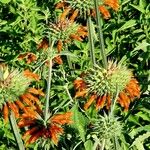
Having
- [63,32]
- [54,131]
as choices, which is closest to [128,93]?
[54,131]

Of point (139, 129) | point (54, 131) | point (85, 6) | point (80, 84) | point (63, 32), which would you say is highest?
point (85, 6)

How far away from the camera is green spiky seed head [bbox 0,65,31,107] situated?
85.4 inches

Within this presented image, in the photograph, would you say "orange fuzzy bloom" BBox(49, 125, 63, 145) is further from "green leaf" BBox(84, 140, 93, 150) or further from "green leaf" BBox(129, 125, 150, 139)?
"green leaf" BBox(129, 125, 150, 139)

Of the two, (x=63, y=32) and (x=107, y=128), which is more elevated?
(x=63, y=32)

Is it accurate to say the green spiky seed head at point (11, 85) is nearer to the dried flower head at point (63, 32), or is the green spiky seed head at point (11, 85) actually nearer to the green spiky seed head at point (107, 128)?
the green spiky seed head at point (107, 128)

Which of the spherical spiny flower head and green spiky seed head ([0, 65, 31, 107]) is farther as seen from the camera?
green spiky seed head ([0, 65, 31, 107])

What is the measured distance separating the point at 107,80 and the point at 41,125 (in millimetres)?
376

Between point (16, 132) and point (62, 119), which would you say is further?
point (62, 119)

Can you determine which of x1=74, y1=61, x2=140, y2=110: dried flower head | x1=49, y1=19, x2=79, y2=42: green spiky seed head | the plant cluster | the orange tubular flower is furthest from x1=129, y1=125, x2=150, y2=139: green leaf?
x1=49, y1=19, x2=79, y2=42: green spiky seed head

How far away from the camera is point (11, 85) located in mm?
Result: 2199

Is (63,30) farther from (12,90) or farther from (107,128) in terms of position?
(107,128)

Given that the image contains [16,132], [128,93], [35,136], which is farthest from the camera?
[128,93]

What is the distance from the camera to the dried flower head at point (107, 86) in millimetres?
2279

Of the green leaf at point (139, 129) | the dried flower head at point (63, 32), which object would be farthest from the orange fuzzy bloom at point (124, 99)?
the dried flower head at point (63, 32)
